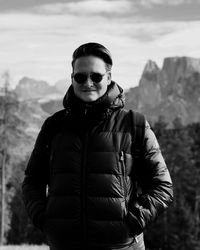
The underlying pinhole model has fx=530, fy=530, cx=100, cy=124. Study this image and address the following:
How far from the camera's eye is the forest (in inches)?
1237

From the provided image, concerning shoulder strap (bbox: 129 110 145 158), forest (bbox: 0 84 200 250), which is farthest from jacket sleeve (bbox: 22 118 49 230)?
forest (bbox: 0 84 200 250)

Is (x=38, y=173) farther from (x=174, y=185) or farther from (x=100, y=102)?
(x=174, y=185)

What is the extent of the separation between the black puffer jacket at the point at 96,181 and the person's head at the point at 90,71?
0.23ft

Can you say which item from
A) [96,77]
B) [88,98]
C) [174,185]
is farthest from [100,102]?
[174,185]

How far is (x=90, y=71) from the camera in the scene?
3932 millimetres

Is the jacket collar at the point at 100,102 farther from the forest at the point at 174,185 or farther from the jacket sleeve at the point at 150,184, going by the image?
the forest at the point at 174,185

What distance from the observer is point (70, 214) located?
3691 mm

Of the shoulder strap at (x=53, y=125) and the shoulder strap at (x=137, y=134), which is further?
the shoulder strap at (x=53, y=125)

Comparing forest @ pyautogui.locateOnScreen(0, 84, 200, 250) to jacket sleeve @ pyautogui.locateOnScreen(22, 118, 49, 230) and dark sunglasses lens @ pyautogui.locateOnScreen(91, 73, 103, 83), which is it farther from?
dark sunglasses lens @ pyautogui.locateOnScreen(91, 73, 103, 83)

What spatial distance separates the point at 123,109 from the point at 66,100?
1.42 ft

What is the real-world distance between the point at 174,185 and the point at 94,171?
43.1 meters

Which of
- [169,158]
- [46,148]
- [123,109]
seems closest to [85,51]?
[123,109]

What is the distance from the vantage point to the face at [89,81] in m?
3.91

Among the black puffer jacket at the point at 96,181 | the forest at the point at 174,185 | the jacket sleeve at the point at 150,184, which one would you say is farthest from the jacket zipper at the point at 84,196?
the forest at the point at 174,185
